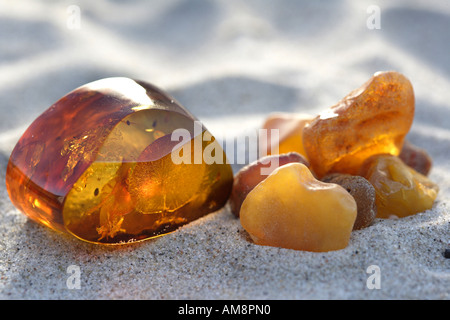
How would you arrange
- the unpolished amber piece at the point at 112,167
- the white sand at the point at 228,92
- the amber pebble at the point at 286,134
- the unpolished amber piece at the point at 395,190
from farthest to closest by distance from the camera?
the amber pebble at the point at 286,134
the unpolished amber piece at the point at 395,190
the unpolished amber piece at the point at 112,167
the white sand at the point at 228,92

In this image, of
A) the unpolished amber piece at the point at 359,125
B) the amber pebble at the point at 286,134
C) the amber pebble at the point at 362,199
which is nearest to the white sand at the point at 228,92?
the amber pebble at the point at 362,199

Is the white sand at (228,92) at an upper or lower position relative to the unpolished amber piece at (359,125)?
lower

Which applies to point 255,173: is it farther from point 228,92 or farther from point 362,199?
point 228,92

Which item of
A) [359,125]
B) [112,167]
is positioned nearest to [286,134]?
[359,125]

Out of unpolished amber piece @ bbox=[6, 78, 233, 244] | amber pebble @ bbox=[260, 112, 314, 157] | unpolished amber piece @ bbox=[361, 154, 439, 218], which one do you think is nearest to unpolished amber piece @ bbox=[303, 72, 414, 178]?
unpolished amber piece @ bbox=[361, 154, 439, 218]

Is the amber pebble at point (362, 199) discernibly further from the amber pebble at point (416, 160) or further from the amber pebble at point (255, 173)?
the amber pebble at point (416, 160)

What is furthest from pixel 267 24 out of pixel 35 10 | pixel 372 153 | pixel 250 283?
pixel 250 283

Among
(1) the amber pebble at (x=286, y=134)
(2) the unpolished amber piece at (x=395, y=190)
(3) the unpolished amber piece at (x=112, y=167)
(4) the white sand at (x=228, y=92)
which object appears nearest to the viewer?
(4) the white sand at (x=228, y=92)

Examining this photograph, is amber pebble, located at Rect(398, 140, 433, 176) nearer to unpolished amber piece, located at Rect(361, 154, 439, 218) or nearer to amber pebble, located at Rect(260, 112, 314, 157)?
unpolished amber piece, located at Rect(361, 154, 439, 218)
